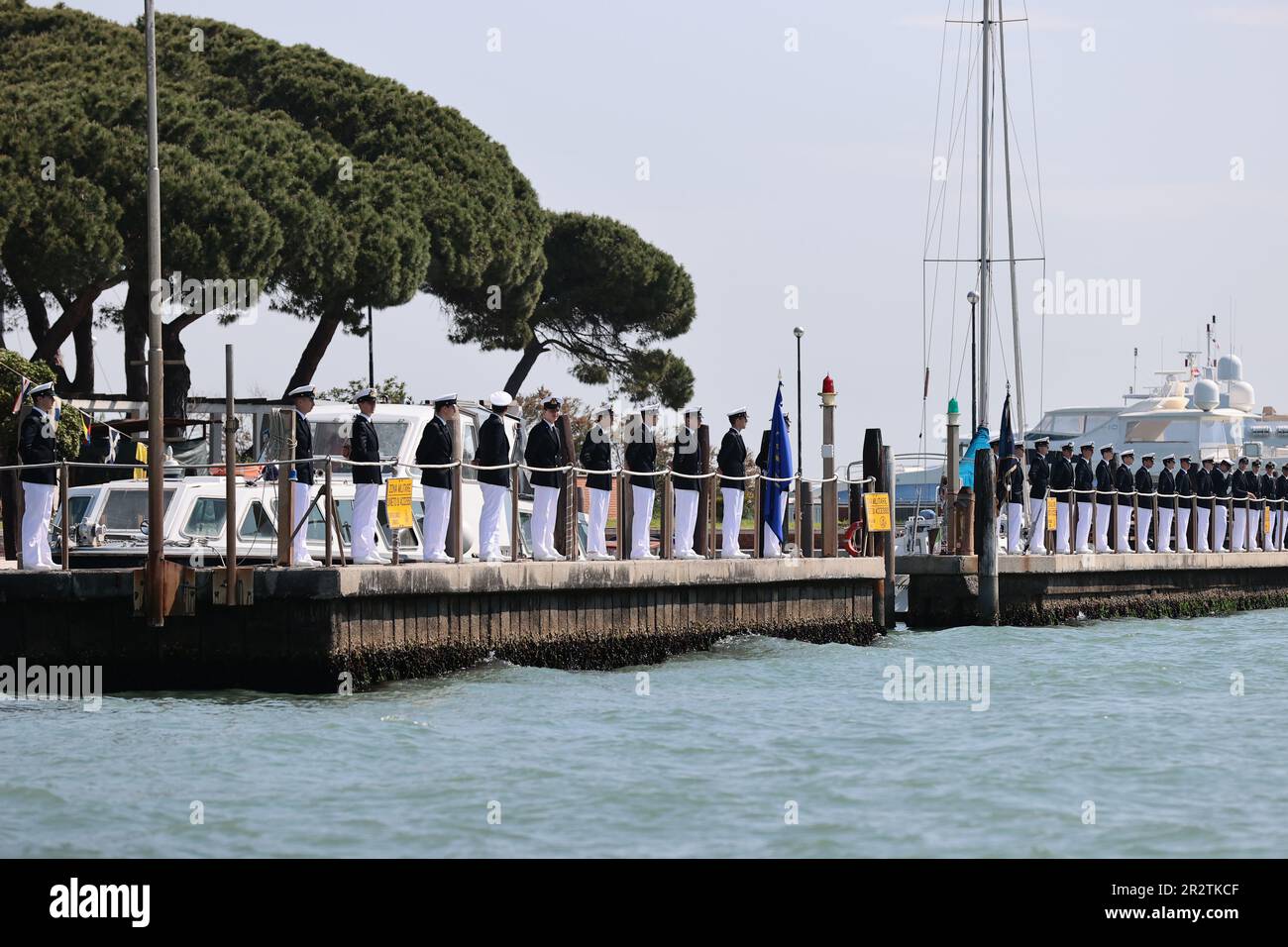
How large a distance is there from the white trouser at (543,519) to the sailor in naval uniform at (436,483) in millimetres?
1600

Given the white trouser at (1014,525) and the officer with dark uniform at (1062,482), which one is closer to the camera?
the white trouser at (1014,525)

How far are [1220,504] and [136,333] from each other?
1963 cm

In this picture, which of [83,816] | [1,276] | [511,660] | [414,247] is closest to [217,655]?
[511,660]

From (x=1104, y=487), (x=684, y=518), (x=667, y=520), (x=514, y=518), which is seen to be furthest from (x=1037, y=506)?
(x=514, y=518)

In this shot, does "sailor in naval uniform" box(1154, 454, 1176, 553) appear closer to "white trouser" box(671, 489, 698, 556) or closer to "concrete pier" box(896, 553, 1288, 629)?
"concrete pier" box(896, 553, 1288, 629)

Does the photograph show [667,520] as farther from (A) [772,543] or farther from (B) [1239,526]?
(B) [1239,526]

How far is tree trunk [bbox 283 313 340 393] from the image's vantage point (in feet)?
133

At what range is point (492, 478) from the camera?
18828mm

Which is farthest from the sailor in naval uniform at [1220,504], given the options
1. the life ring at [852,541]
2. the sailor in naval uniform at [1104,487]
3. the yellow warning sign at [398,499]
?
the yellow warning sign at [398,499]

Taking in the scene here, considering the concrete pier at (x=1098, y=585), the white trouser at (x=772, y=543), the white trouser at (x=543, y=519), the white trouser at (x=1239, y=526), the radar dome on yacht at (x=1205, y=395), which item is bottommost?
the concrete pier at (x=1098, y=585)

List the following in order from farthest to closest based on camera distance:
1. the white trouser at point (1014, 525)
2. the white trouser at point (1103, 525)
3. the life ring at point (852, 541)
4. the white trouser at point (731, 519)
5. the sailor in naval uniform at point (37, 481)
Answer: the white trouser at point (1103, 525), the white trouser at point (1014, 525), the life ring at point (852, 541), the white trouser at point (731, 519), the sailor in naval uniform at point (37, 481)

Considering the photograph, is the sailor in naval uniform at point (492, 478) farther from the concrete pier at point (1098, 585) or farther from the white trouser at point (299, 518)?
the concrete pier at point (1098, 585)

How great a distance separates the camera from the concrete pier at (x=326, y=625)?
16312 mm

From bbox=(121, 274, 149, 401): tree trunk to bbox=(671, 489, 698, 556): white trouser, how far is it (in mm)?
15347
